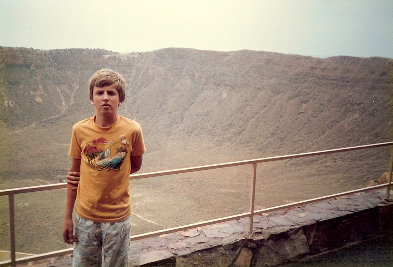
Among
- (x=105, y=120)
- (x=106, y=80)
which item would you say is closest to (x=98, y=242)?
(x=105, y=120)

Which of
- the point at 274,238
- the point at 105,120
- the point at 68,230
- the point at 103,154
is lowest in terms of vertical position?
the point at 274,238

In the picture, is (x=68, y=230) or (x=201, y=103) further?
(x=201, y=103)

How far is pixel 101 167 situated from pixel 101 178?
47 mm

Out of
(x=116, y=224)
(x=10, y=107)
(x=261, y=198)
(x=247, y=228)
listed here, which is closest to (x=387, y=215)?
(x=247, y=228)

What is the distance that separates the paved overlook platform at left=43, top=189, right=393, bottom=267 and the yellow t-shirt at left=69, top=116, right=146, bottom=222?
761mm

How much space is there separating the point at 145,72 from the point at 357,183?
1509 inches

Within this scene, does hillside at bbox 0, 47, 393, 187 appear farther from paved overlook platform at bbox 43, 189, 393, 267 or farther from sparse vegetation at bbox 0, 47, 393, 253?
paved overlook platform at bbox 43, 189, 393, 267

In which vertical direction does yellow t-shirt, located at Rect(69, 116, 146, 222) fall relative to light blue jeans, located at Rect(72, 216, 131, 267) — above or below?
above

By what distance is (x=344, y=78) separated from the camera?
41094 mm

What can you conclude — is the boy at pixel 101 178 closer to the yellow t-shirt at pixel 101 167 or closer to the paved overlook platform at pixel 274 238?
the yellow t-shirt at pixel 101 167

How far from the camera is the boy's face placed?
1451 millimetres

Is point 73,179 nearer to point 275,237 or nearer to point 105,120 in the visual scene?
point 105,120

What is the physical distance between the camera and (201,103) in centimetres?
4712

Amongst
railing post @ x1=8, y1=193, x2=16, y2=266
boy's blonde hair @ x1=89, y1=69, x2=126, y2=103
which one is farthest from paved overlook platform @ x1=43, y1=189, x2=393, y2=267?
boy's blonde hair @ x1=89, y1=69, x2=126, y2=103
